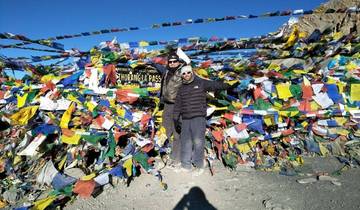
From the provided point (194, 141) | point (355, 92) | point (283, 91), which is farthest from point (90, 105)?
point (355, 92)

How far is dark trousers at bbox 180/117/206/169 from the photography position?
6.67 meters

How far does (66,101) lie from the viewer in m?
7.33

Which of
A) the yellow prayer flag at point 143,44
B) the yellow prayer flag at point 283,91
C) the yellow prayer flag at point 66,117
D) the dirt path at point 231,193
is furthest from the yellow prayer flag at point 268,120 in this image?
the yellow prayer flag at point 66,117

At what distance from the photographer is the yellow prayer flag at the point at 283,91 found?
302 inches

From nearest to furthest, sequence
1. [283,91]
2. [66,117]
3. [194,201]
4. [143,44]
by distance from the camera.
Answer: [194,201] < [66,117] < [283,91] < [143,44]

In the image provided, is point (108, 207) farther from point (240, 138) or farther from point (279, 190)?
point (240, 138)

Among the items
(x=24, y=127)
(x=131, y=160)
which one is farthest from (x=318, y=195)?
(x=24, y=127)

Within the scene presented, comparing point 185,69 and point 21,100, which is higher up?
point 185,69

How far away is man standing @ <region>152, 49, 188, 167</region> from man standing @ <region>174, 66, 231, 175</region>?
191 millimetres

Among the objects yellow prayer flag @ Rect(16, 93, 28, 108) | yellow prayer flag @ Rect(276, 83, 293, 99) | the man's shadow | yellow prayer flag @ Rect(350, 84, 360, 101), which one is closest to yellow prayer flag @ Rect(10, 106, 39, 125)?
yellow prayer flag @ Rect(16, 93, 28, 108)

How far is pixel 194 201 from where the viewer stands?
18.0 ft

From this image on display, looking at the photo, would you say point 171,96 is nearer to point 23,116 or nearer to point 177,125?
point 177,125

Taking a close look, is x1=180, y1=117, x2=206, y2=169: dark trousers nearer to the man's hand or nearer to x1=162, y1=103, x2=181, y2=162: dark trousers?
the man's hand

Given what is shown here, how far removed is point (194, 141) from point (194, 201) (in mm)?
→ 1480
